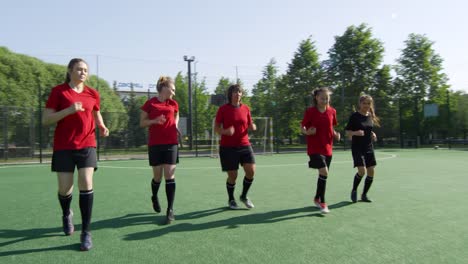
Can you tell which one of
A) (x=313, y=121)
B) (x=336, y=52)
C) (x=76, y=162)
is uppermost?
(x=336, y=52)

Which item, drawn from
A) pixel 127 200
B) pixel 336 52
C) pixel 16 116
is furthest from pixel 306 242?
pixel 336 52

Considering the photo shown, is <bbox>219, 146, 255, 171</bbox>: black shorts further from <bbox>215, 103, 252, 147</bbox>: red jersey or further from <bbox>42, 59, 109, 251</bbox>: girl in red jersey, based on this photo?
<bbox>42, 59, 109, 251</bbox>: girl in red jersey

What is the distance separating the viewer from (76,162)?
3684 millimetres

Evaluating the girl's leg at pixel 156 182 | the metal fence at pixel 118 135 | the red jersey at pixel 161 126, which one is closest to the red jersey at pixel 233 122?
the red jersey at pixel 161 126

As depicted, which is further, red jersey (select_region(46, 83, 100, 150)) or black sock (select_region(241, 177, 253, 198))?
black sock (select_region(241, 177, 253, 198))

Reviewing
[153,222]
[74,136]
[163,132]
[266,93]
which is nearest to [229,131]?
[163,132]

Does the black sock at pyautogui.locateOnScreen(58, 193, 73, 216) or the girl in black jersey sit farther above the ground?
the girl in black jersey

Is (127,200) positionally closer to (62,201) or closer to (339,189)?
(62,201)

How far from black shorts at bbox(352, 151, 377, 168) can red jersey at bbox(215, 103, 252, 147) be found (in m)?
1.94

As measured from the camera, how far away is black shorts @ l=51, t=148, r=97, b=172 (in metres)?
3.66

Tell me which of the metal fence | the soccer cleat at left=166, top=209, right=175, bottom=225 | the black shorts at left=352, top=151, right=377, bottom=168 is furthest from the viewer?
the metal fence

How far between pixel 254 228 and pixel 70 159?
6.94 ft

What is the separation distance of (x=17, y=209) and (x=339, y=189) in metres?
5.59

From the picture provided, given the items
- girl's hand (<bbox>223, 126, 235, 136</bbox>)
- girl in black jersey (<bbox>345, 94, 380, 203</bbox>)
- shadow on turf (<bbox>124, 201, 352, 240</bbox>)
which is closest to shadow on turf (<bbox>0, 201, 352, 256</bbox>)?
shadow on turf (<bbox>124, 201, 352, 240</bbox>)
